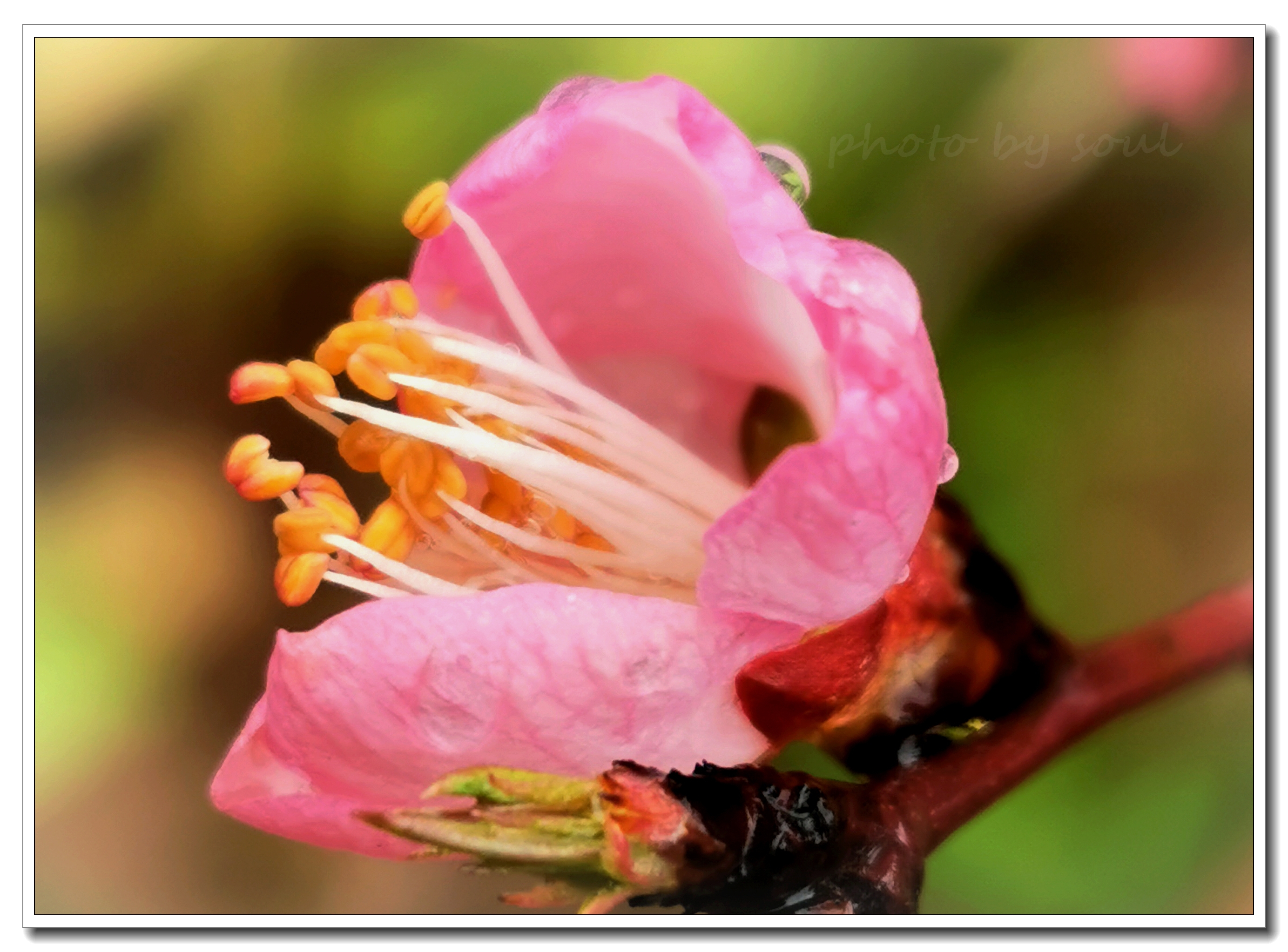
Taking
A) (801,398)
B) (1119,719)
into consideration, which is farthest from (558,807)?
(1119,719)

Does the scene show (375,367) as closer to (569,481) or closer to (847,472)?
(569,481)

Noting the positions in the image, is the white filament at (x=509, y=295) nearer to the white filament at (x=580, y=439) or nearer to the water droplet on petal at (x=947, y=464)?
the white filament at (x=580, y=439)

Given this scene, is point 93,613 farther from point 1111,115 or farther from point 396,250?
point 1111,115

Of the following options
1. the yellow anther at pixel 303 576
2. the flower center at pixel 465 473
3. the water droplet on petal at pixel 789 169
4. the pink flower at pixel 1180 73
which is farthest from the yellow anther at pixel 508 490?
the pink flower at pixel 1180 73

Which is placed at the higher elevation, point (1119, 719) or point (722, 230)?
point (722, 230)

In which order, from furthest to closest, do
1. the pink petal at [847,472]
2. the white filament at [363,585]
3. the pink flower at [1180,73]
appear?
the pink flower at [1180,73], the white filament at [363,585], the pink petal at [847,472]
